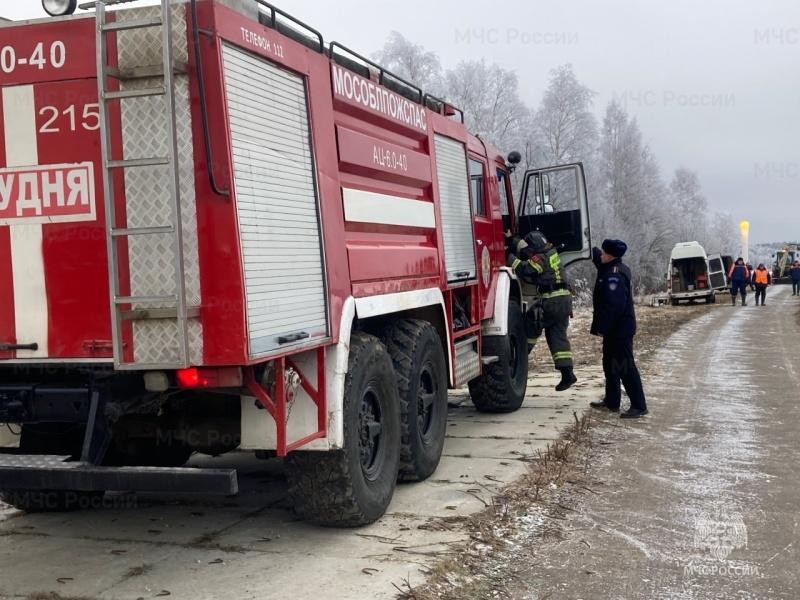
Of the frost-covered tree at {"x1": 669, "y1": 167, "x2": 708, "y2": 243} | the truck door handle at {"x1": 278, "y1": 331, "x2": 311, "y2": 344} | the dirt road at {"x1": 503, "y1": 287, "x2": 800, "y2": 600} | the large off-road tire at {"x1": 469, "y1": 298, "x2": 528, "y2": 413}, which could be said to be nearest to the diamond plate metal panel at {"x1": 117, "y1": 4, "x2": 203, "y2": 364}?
the truck door handle at {"x1": 278, "y1": 331, "x2": 311, "y2": 344}

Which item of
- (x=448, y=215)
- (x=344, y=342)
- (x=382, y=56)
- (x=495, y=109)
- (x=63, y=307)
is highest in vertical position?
(x=382, y=56)

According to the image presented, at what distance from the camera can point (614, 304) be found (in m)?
8.31

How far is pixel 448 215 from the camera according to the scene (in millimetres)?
6840

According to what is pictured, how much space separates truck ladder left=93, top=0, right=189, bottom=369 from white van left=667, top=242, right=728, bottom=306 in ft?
105

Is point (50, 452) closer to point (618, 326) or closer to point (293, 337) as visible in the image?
point (293, 337)

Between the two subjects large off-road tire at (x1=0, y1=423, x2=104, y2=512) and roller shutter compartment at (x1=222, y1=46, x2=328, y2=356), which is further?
large off-road tire at (x1=0, y1=423, x2=104, y2=512)

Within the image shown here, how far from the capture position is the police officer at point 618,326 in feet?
27.4

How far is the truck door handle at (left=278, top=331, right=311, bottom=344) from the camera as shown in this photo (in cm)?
403

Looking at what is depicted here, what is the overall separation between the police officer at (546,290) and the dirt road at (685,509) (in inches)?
44.1

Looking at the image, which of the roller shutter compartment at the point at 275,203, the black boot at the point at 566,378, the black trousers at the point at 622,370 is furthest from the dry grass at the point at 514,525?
the roller shutter compartment at the point at 275,203

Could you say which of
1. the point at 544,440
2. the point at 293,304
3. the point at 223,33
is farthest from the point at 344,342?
the point at 544,440

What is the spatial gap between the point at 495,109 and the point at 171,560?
36.1 metres

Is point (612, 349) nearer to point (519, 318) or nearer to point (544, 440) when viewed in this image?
point (519, 318)

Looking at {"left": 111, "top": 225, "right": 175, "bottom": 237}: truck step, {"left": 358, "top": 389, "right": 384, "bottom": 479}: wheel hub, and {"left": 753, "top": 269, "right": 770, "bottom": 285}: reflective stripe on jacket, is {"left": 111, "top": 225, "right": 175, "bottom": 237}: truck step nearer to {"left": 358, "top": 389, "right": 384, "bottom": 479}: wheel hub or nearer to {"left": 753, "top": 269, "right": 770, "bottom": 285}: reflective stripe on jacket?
{"left": 358, "top": 389, "right": 384, "bottom": 479}: wheel hub
